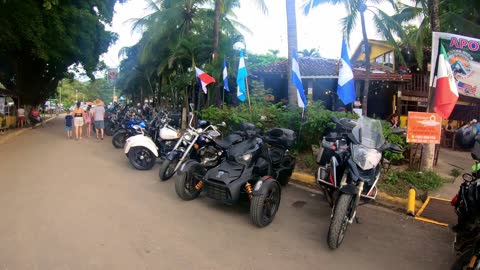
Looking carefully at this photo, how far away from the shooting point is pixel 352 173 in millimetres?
4254

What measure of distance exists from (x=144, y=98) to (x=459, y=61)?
43293 mm

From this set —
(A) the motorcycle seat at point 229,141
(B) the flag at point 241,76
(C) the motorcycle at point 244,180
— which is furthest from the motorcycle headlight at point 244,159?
(B) the flag at point 241,76

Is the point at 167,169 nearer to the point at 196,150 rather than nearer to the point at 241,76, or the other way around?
the point at 196,150

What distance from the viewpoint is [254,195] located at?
4.61 m

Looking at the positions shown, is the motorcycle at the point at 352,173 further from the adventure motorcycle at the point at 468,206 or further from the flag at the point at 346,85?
the flag at the point at 346,85

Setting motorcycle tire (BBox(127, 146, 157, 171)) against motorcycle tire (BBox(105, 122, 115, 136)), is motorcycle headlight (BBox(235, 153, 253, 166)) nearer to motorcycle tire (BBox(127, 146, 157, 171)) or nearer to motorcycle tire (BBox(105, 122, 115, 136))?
motorcycle tire (BBox(127, 146, 157, 171))

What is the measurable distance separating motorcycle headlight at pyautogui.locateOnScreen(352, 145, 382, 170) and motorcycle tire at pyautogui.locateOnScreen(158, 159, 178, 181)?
3803 mm

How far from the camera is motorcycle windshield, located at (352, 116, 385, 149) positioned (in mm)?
4395

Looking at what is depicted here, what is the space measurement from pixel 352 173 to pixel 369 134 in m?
0.58

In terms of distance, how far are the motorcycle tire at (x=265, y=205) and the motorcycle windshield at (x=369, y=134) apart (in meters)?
1.27

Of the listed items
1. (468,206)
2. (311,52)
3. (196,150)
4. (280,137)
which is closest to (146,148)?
(196,150)

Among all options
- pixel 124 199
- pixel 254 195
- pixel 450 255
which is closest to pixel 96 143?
pixel 124 199

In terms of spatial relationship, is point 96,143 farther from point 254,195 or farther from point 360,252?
point 360,252

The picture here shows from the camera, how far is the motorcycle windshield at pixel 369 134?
4.39 metres
